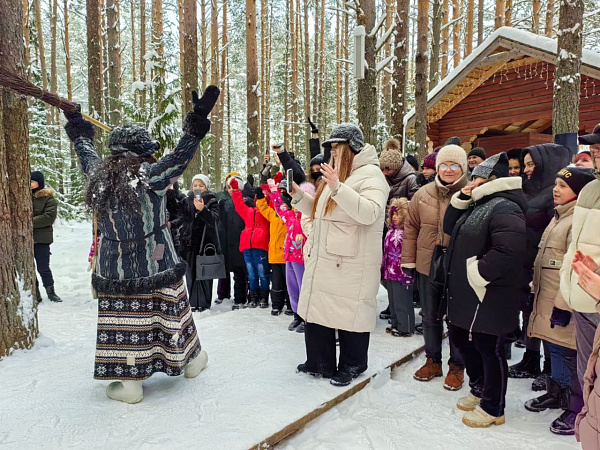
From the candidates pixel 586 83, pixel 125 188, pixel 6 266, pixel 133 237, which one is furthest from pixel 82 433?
pixel 586 83

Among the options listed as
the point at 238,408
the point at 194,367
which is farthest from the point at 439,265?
the point at 194,367

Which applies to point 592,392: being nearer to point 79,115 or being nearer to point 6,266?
point 79,115

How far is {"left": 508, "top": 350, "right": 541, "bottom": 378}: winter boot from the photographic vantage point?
389cm

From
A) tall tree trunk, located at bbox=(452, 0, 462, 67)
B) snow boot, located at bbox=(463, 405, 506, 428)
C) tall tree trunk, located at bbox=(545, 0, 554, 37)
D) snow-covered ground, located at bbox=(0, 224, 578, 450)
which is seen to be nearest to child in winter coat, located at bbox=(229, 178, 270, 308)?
snow-covered ground, located at bbox=(0, 224, 578, 450)

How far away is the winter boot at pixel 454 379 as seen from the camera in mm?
3617

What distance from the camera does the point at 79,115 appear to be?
3.35m

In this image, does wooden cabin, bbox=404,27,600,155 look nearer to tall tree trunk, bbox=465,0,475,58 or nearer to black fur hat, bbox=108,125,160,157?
tall tree trunk, bbox=465,0,475,58

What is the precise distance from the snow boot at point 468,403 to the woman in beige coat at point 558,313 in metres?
0.40

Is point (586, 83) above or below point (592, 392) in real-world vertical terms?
above

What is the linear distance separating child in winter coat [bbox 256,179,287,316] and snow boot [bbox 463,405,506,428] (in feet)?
9.36

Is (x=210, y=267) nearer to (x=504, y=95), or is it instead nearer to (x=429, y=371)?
(x=429, y=371)

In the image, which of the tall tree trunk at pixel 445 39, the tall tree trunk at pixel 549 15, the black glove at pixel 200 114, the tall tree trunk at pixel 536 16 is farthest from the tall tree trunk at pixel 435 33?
the black glove at pixel 200 114

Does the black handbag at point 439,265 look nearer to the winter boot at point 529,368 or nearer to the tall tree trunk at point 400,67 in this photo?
the winter boot at point 529,368

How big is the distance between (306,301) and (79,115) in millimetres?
2337
